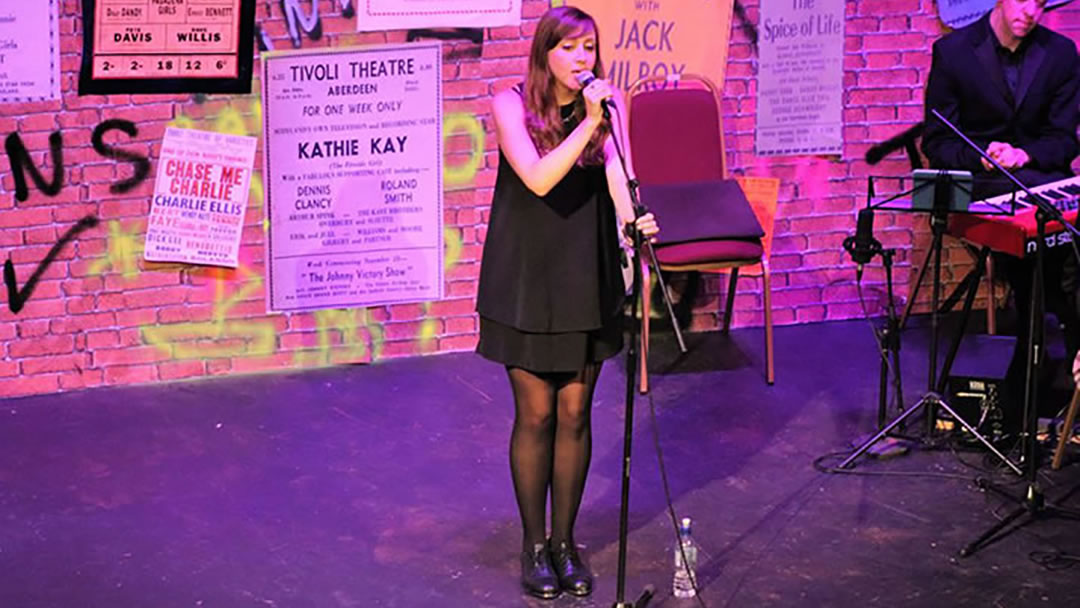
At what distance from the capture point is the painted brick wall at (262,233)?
5895 mm

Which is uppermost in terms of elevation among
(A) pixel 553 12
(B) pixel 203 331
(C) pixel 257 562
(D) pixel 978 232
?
(A) pixel 553 12

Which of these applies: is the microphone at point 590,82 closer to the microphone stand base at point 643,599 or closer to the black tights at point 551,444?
the black tights at point 551,444

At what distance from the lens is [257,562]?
13.9 ft

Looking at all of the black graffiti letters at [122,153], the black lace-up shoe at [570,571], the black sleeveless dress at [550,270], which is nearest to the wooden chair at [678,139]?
the black graffiti letters at [122,153]

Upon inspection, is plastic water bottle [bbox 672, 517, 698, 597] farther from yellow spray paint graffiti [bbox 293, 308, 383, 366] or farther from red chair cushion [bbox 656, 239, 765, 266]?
yellow spray paint graffiti [bbox 293, 308, 383, 366]

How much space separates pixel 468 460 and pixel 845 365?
1.89 metres

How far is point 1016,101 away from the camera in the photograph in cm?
585

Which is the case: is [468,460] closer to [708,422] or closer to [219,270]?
[708,422]

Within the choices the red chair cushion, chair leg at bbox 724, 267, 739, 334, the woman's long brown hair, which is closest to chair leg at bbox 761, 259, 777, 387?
the red chair cushion

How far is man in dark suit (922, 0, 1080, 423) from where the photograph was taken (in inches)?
225

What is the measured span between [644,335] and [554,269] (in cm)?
235

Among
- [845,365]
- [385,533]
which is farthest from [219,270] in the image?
[845,365]

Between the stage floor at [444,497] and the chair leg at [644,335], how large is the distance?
8cm

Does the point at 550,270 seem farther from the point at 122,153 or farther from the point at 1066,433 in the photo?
the point at 122,153
